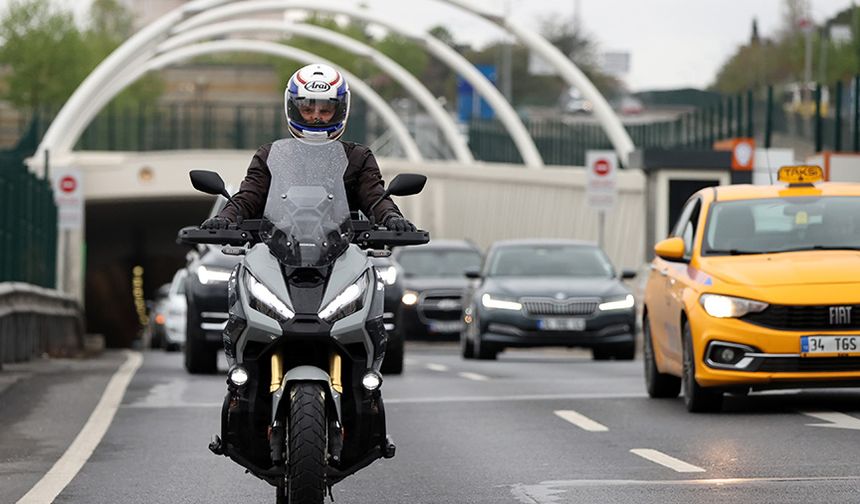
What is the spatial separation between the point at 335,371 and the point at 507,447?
4.20m

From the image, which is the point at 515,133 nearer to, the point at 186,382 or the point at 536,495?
the point at 186,382

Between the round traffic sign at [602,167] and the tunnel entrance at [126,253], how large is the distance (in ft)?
110

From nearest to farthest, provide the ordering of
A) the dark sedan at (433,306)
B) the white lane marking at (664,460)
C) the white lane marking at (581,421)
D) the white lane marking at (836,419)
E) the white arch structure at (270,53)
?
the white lane marking at (664,460), the white lane marking at (836,419), the white lane marking at (581,421), the dark sedan at (433,306), the white arch structure at (270,53)

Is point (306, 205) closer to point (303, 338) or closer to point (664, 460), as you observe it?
point (303, 338)

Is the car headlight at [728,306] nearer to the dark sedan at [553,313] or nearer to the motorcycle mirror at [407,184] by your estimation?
the motorcycle mirror at [407,184]

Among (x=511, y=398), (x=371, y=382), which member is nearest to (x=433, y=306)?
(x=511, y=398)

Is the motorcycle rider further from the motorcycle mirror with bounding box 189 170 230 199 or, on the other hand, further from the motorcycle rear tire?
the motorcycle rear tire

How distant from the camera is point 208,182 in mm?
8883

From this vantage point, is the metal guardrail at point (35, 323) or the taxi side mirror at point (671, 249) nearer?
the taxi side mirror at point (671, 249)

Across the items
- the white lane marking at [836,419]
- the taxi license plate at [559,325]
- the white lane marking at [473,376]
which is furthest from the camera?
the taxi license plate at [559,325]

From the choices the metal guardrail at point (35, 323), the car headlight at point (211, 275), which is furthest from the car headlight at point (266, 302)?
the metal guardrail at point (35, 323)

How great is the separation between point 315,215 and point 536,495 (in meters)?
2.10

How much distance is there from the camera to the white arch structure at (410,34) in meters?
58.6

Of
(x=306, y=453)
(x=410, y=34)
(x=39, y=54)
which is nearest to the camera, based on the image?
(x=306, y=453)
